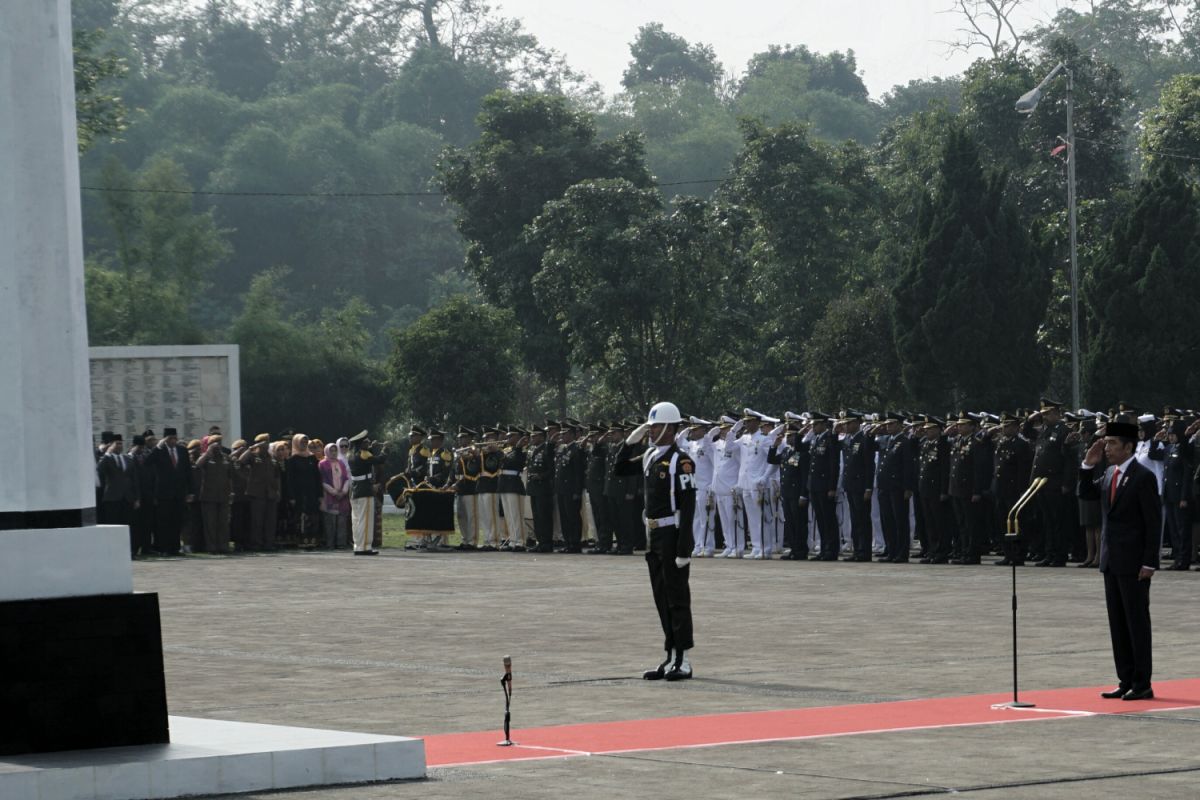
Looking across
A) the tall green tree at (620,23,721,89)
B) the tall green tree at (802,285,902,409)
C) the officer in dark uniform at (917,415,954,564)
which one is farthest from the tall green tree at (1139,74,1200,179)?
the tall green tree at (620,23,721,89)

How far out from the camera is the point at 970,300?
42125 millimetres

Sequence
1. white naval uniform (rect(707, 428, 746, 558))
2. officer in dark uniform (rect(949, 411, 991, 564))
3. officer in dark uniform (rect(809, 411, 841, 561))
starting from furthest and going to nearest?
white naval uniform (rect(707, 428, 746, 558)) → officer in dark uniform (rect(809, 411, 841, 561)) → officer in dark uniform (rect(949, 411, 991, 564))

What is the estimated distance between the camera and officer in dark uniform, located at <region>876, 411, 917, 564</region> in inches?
987

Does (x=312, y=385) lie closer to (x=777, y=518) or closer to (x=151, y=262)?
(x=151, y=262)

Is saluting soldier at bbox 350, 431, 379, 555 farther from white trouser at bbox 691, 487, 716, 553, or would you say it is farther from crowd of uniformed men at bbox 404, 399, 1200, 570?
white trouser at bbox 691, 487, 716, 553

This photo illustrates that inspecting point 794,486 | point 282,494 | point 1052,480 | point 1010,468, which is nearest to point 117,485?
point 282,494

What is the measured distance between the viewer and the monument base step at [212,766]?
28.2 ft

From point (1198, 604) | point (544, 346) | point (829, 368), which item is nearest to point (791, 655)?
point (1198, 604)

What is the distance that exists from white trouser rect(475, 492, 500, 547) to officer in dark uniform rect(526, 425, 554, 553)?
101 cm

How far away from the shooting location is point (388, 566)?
2700cm

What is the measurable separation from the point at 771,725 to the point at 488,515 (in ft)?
67.6

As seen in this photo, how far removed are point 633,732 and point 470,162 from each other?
42786 millimetres

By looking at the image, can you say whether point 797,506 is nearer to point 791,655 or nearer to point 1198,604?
point 1198,604

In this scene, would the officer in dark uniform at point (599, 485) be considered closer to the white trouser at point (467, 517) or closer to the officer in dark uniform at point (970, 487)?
the white trouser at point (467, 517)
